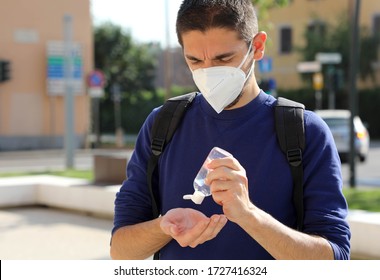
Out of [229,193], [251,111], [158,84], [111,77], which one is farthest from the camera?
[158,84]

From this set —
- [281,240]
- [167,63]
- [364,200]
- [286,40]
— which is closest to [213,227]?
[281,240]

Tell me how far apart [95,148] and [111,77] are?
1574 cm

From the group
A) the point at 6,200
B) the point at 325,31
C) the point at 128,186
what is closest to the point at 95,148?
the point at 325,31

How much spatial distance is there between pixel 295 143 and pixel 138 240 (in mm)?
530

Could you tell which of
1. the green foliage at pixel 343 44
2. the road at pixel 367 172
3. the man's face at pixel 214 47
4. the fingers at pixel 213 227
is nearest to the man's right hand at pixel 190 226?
the fingers at pixel 213 227

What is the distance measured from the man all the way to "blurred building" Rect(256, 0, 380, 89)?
40.7m

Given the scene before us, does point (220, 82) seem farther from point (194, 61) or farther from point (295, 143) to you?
point (295, 143)

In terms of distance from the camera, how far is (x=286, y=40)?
47.0 m

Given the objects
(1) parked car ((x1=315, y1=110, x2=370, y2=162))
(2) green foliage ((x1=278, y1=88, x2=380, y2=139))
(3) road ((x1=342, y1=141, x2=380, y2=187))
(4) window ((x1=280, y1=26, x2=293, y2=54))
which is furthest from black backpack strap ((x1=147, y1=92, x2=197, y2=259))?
(4) window ((x1=280, y1=26, x2=293, y2=54))

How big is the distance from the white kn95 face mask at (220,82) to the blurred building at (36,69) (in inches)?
1174

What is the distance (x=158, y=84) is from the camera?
73938 millimetres

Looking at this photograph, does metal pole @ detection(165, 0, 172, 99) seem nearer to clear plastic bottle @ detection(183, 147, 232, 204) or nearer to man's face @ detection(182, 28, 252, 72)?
man's face @ detection(182, 28, 252, 72)
